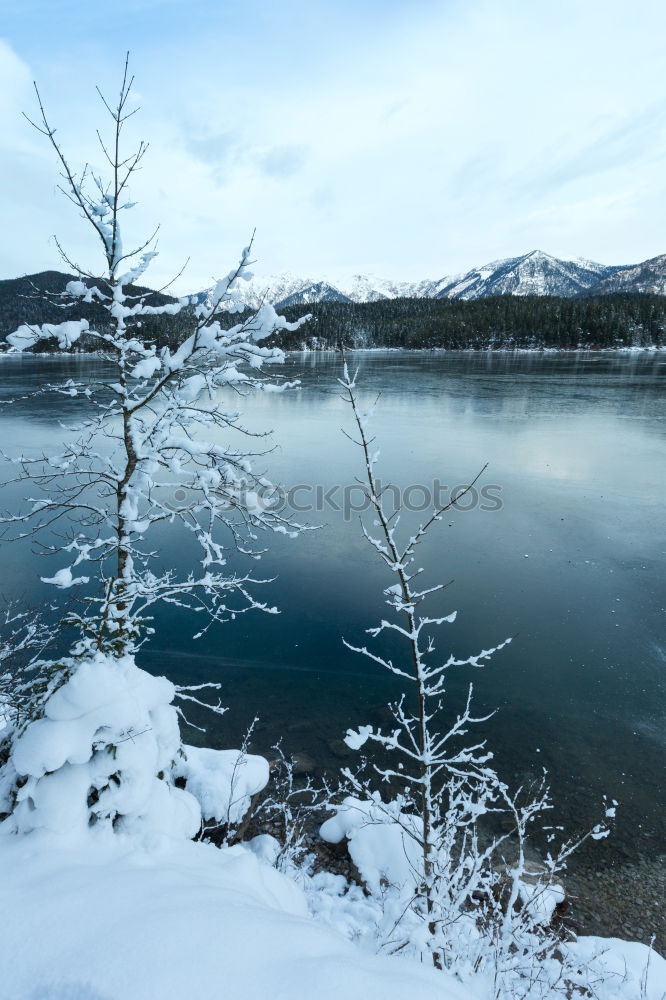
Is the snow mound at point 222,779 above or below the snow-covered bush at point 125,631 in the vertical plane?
below

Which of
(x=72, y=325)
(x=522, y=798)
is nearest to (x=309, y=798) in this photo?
(x=522, y=798)

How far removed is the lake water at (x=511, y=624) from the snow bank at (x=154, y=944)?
15.5 feet

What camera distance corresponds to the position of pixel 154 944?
9.45ft

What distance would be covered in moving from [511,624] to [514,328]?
421 ft

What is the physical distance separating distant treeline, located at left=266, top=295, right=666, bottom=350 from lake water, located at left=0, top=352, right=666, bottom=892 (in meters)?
74.0

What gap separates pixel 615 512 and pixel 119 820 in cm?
1760

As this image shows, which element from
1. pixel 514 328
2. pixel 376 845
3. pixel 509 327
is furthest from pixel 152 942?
pixel 509 327

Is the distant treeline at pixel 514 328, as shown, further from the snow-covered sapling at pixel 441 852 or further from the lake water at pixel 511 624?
the snow-covered sapling at pixel 441 852

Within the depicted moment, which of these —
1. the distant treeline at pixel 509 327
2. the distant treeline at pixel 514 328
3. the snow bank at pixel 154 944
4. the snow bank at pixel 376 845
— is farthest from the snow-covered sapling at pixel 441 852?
Result: the distant treeline at pixel 514 328

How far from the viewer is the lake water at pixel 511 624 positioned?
807cm

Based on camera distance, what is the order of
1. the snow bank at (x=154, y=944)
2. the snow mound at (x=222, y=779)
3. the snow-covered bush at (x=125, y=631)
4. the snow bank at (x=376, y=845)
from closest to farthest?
1. the snow bank at (x=154, y=944)
2. the snow-covered bush at (x=125, y=631)
3. the snow bank at (x=376, y=845)
4. the snow mound at (x=222, y=779)

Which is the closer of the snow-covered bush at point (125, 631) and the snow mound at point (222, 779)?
the snow-covered bush at point (125, 631)

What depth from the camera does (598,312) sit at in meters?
119

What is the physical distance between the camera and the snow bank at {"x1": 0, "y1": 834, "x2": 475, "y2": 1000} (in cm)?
267
